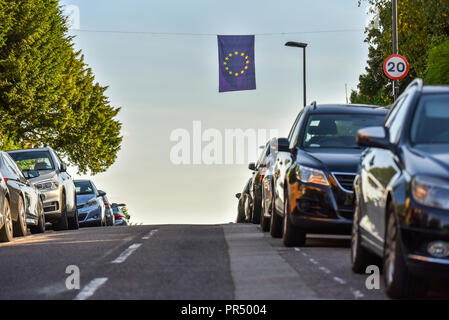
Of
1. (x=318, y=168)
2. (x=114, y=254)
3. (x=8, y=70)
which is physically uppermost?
(x=8, y=70)

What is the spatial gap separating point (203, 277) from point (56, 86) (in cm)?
4263

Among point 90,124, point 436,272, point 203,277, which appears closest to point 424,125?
point 436,272

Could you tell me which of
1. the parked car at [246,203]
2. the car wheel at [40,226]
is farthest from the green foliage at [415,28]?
the car wheel at [40,226]

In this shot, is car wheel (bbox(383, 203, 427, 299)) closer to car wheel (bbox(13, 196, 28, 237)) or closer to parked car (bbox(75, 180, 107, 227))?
car wheel (bbox(13, 196, 28, 237))

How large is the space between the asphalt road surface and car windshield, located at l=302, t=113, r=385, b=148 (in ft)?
4.73

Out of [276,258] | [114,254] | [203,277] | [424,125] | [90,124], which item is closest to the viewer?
[424,125]

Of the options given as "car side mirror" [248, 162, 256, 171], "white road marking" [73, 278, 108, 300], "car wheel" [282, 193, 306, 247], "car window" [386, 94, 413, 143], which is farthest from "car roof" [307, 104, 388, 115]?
"car side mirror" [248, 162, 256, 171]

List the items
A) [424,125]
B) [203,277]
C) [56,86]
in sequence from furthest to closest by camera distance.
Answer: [56,86] < [203,277] < [424,125]

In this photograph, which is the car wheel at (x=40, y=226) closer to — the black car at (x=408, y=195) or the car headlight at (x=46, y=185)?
the car headlight at (x=46, y=185)

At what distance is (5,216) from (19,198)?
1.63m

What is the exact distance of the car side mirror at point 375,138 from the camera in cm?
856

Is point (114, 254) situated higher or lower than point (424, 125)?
lower

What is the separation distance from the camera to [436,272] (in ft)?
24.0

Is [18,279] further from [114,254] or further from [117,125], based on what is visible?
[117,125]
